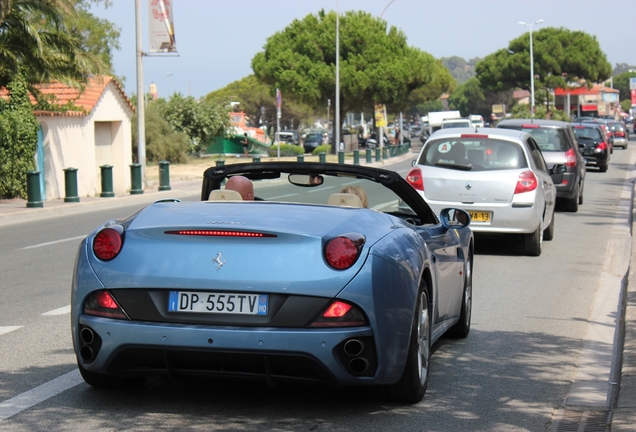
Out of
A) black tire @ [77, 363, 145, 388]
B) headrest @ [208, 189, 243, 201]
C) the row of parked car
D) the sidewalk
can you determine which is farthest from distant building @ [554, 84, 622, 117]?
black tire @ [77, 363, 145, 388]

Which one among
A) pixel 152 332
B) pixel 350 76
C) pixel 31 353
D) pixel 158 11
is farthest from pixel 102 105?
pixel 350 76

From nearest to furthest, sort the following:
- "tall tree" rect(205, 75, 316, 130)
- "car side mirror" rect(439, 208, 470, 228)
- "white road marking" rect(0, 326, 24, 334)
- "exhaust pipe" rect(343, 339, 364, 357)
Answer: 1. "exhaust pipe" rect(343, 339, 364, 357)
2. "car side mirror" rect(439, 208, 470, 228)
3. "white road marking" rect(0, 326, 24, 334)
4. "tall tree" rect(205, 75, 316, 130)

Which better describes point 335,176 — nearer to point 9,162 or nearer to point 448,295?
point 448,295

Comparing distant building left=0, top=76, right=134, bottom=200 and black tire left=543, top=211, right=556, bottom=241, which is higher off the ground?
distant building left=0, top=76, right=134, bottom=200

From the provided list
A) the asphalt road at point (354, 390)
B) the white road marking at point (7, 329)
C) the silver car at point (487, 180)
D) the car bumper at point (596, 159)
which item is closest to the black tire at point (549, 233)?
the silver car at point (487, 180)

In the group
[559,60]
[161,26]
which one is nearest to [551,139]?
[161,26]

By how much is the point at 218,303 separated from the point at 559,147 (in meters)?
16.0

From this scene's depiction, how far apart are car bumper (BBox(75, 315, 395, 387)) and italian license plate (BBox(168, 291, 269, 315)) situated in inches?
3.4

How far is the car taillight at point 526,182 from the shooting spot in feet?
42.5

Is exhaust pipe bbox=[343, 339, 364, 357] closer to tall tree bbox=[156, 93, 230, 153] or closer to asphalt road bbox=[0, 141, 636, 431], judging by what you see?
asphalt road bbox=[0, 141, 636, 431]

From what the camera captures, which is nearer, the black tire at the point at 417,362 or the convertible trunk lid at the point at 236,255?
the convertible trunk lid at the point at 236,255

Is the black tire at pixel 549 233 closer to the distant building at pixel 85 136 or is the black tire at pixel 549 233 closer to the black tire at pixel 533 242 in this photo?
the black tire at pixel 533 242

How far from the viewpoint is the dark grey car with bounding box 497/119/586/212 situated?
19.6 metres

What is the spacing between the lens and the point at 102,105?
31.3 meters
